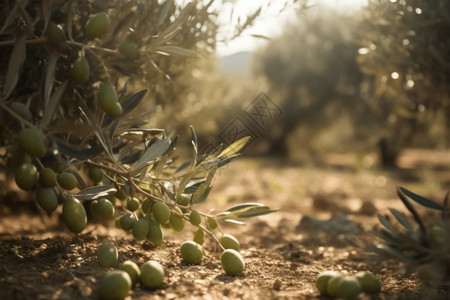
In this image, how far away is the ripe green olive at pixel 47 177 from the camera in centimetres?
177

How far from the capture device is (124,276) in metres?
1.61

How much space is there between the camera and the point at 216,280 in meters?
1.95

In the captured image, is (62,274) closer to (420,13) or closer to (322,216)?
(420,13)

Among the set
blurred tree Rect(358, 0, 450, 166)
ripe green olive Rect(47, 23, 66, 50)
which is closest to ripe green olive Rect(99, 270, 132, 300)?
ripe green olive Rect(47, 23, 66, 50)

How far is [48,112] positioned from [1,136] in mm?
1134

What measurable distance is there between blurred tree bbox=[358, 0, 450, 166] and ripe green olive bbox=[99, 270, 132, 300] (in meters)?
2.69

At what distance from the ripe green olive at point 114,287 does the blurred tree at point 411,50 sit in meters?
2.69

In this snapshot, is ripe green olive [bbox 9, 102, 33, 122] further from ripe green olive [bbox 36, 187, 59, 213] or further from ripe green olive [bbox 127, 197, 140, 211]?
ripe green olive [bbox 127, 197, 140, 211]

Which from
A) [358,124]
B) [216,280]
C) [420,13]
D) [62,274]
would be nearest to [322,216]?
[420,13]

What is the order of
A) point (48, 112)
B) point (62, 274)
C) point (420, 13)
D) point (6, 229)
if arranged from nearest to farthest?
point (48, 112) < point (62, 274) < point (420, 13) < point (6, 229)

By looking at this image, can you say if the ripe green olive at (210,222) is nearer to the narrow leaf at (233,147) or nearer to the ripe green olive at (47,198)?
the narrow leaf at (233,147)

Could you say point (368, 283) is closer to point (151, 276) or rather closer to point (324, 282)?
point (324, 282)

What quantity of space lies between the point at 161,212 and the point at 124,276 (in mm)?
419

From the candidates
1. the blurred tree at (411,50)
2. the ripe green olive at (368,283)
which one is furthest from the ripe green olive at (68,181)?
the blurred tree at (411,50)
